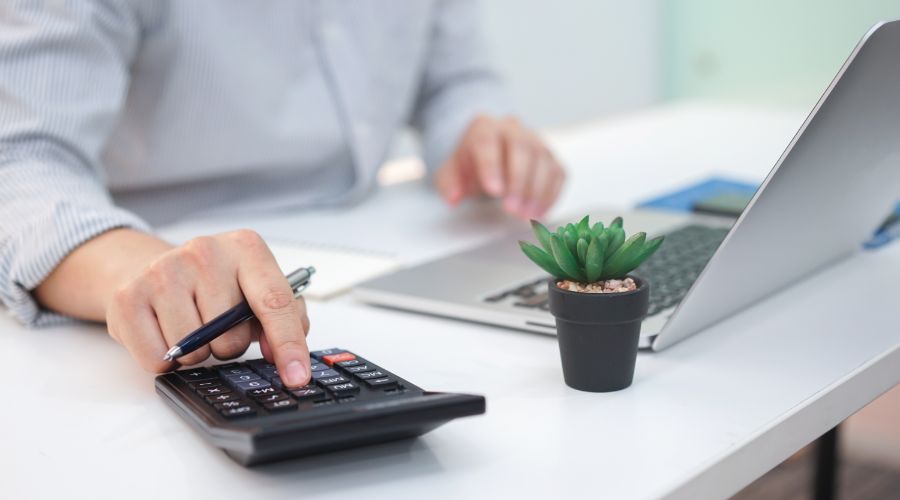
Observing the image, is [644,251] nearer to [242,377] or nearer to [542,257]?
[542,257]

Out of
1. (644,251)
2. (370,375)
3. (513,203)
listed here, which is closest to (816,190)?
(644,251)

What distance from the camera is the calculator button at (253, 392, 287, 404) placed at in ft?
1.65

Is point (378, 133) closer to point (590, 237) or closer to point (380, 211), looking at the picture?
point (380, 211)

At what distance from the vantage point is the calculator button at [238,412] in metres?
0.49

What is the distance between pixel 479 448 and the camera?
51cm

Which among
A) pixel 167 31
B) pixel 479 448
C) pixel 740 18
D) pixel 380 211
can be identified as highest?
pixel 167 31

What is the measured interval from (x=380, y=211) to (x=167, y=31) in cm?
29

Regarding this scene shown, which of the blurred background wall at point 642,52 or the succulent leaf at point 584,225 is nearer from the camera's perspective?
the succulent leaf at point 584,225

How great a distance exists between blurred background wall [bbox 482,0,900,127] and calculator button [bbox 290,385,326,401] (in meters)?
2.27

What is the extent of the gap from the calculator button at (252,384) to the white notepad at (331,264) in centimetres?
25

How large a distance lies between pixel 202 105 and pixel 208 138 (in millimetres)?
38

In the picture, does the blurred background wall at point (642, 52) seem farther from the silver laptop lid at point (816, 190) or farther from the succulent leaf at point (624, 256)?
the succulent leaf at point (624, 256)

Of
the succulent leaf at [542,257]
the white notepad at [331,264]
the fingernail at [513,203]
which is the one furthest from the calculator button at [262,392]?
the fingernail at [513,203]

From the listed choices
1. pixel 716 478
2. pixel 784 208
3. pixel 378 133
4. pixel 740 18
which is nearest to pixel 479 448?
pixel 716 478
